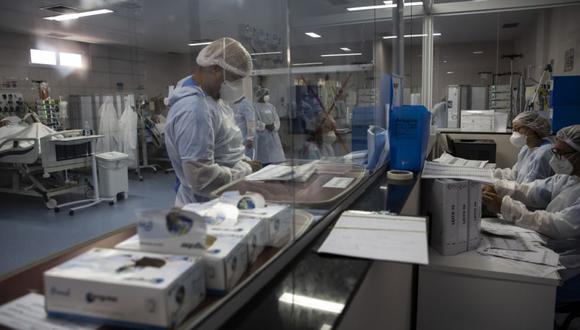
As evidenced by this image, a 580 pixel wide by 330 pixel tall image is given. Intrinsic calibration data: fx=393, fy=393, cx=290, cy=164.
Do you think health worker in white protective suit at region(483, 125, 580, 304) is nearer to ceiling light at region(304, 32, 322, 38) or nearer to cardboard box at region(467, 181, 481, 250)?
cardboard box at region(467, 181, 481, 250)

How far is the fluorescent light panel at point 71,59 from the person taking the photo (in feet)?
3.63

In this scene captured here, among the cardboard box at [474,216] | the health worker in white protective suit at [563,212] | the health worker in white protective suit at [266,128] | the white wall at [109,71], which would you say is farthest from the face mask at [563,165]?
the white wall at [109,71]

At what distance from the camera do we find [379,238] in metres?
0.94

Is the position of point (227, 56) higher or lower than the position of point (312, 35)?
lower

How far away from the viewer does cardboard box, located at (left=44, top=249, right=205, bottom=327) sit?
463 mm

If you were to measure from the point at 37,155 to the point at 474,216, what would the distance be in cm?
185

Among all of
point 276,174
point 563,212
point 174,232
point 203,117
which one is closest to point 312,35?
point 203,117

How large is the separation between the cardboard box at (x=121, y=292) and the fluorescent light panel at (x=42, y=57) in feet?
2.45

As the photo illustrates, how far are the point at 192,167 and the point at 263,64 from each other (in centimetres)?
50

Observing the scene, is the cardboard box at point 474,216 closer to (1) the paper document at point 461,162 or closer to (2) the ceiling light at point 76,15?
(1) the paper document at point 461,162

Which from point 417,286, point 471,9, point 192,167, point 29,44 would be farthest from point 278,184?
point 471,9

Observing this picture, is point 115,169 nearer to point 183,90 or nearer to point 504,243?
point 183,90

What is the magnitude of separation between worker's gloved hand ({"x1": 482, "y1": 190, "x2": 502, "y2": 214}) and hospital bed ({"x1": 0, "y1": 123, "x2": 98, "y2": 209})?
2.04 m

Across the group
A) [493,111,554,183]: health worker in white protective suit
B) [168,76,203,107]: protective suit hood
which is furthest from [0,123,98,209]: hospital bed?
[493,111,554,183]: health worker in white protective suit
